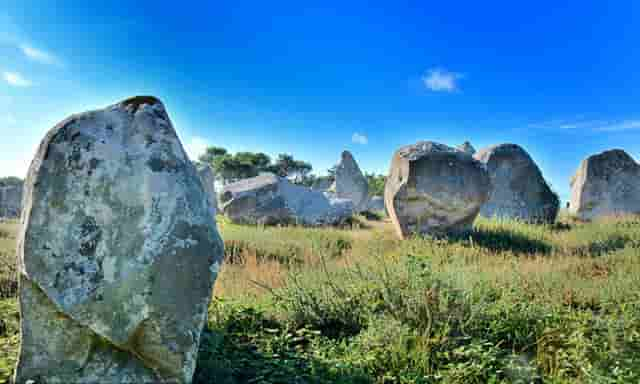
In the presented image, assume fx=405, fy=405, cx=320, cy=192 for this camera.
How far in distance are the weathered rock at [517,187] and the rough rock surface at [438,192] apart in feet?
13.7

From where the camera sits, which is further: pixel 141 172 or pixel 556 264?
pixel 556 264

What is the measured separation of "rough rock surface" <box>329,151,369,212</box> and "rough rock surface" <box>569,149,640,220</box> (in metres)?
11.8

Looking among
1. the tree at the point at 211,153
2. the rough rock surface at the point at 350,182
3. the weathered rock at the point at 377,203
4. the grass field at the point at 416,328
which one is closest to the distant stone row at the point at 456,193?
the grass field at the point at 416,328

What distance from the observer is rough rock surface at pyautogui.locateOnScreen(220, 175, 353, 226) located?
45.5 feet

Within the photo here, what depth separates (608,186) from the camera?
1538 centimetres

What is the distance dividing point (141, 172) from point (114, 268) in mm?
532

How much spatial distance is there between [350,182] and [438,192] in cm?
1568

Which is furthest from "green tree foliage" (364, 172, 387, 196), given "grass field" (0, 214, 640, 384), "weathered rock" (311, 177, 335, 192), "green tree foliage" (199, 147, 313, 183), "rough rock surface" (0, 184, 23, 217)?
"grass field" (0, 214, 640, 384)

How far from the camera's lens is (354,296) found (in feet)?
13.5

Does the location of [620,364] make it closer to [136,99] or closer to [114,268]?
[114,268]

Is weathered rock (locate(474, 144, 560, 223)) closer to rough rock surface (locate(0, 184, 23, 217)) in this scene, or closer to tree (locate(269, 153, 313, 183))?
rough rock surface (locate(0, 184, 23, 217))

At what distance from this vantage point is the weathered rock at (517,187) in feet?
43.2

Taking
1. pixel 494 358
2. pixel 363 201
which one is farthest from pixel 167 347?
pixel 363 201

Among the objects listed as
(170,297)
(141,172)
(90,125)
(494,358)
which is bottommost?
(494,358)
